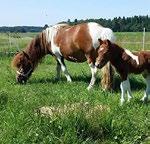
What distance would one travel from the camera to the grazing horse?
816 cm

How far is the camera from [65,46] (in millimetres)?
11805

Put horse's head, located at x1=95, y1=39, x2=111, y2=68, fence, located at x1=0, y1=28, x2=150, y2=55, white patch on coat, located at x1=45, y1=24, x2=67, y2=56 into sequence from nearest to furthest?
1. horse's head, located at x1=95, y1=39, x2=111, y2=68
2. white patch on coat, located at x1=45, y1=24, x2=67, y2=56
3. fence, located at x1=0, y1=28, x2=150, y2=55

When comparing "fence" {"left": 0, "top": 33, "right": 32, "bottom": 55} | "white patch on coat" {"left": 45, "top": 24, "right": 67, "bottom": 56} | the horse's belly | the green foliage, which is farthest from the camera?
the green foliage

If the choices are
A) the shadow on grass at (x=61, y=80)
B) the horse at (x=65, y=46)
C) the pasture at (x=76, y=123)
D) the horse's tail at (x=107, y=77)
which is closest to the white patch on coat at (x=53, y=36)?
the horse at (x=65, y=46)

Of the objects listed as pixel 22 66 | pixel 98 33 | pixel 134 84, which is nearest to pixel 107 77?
pixel 98 33

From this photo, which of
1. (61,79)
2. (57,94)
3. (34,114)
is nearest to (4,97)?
(57,94)

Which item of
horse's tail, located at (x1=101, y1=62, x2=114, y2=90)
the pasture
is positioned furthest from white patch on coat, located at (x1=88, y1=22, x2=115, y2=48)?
the pasture

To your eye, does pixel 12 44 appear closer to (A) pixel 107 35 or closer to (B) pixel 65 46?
(B) pixel 65 46

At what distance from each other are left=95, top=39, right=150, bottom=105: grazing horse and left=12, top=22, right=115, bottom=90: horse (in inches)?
79.3

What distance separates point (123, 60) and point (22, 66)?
5138 millimetres

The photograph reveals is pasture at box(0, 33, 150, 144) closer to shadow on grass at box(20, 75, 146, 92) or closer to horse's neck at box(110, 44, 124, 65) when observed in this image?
horse's neck at box(110, 44, 124, 65)

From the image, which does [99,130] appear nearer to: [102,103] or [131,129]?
[131,129]

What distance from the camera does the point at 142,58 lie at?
838cm

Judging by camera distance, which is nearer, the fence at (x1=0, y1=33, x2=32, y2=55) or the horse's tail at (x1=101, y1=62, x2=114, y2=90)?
the horse's tail at (x1=101, y1=62, x2=114, y2=90)
